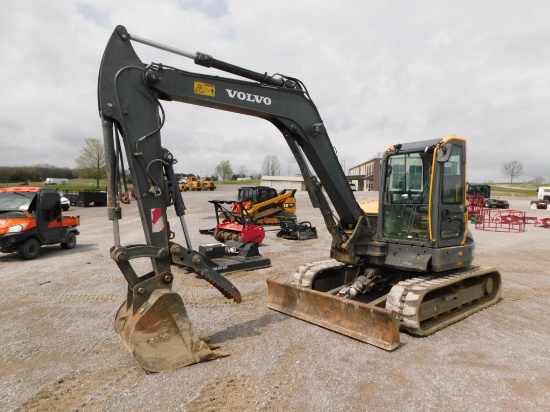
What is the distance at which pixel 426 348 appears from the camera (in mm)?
4652

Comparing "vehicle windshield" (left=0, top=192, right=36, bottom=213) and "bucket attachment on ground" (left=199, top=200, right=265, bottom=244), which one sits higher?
"vehicle windshield" (left=0, top=192, right=36, bottom=213)

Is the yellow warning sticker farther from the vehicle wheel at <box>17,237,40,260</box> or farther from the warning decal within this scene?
the vehicle wheel at <box>17,237,40,260</box>

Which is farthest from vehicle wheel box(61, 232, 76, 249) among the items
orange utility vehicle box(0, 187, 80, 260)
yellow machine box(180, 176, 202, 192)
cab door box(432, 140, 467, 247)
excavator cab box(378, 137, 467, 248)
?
yellow machine box(180, 176, 202, 192)

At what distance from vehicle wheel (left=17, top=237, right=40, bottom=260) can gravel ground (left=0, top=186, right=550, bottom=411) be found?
11.1 feet

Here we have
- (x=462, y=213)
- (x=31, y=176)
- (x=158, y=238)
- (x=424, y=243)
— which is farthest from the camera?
(x=31, y=176)

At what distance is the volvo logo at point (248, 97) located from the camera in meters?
4.69

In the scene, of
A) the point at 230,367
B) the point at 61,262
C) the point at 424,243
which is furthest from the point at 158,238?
the point at 61,262

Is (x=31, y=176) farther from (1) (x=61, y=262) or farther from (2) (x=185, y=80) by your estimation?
(2) (x=185, y=80)

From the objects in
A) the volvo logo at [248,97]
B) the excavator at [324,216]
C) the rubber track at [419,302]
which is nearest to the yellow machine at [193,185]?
the excavator at [324,216]

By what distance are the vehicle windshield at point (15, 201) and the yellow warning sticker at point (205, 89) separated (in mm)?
8678

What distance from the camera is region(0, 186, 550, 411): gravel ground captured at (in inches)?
137

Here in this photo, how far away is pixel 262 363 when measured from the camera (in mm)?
4195

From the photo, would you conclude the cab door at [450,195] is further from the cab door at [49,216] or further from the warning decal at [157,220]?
the cab door at [49,216]

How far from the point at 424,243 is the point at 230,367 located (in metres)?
3.33
